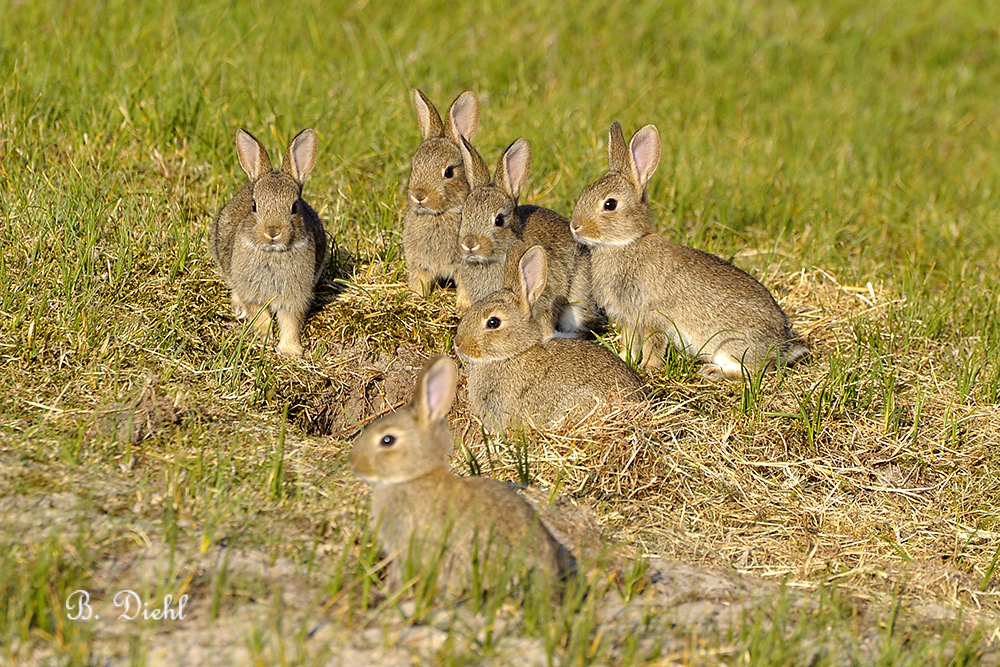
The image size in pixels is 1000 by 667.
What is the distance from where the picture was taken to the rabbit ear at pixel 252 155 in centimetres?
541

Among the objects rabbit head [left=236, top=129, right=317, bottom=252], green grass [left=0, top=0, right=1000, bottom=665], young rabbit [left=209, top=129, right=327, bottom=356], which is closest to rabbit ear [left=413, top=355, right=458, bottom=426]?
green grass [left=0, top=0, right=1000, bottom=665]

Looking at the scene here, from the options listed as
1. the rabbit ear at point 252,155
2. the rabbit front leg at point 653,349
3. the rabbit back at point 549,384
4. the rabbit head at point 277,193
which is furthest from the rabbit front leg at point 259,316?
the rabbit front leg at point 653,349

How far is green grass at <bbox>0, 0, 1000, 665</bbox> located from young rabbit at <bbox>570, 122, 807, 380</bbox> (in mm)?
224

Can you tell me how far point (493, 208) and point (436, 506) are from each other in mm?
2119

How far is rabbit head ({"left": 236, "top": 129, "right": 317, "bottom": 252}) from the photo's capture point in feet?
16.9

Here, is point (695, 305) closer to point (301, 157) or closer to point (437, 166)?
point (437, 166)

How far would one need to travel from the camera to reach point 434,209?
5781mm

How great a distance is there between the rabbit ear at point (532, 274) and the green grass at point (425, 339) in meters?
0.63

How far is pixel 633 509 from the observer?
446cm

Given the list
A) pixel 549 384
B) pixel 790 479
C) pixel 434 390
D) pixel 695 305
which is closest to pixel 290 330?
pixel 549 384

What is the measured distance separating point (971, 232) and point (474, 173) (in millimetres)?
3605

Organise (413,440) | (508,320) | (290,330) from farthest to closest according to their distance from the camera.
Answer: (290,330) → (508,320) → (413,440)

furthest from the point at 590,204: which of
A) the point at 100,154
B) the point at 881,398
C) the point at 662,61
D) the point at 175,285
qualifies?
the point at 662,61

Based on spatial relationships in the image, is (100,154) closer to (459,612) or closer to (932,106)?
(459,612)
